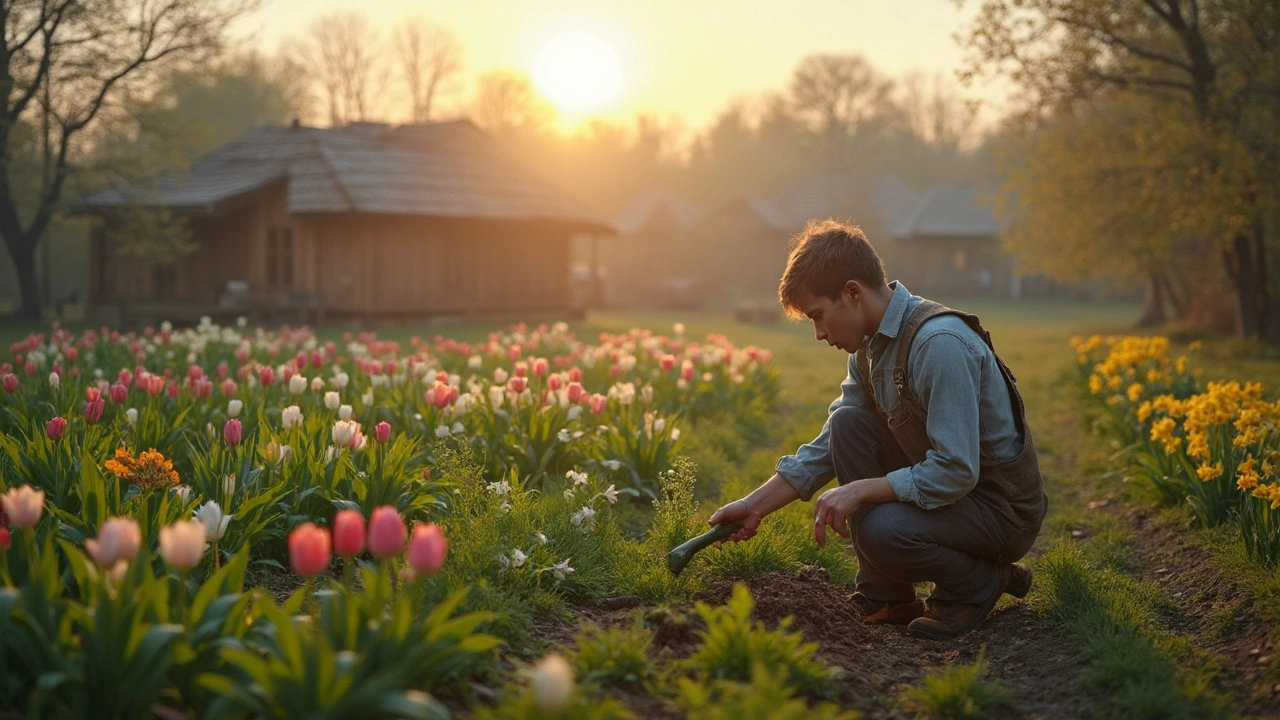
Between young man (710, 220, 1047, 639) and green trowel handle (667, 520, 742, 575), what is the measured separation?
5 centimetres

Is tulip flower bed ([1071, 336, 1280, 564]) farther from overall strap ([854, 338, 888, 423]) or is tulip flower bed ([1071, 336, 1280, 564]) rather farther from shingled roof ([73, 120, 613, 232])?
shingled roof ([73, 120, 613, 232])

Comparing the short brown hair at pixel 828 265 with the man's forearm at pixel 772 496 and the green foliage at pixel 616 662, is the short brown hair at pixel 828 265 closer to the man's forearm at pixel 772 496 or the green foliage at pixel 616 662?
the man's forearm at pixel 772 496

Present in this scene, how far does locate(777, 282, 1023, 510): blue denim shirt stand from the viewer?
4.11 m

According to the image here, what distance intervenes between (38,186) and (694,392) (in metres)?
25.2

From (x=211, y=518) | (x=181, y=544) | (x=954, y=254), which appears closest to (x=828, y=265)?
(x=211, y=518)

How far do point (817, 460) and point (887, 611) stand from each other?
727 millimetres

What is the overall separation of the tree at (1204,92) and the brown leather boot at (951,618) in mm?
13598

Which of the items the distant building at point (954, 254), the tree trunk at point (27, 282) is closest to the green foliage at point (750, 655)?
the tree trunk at point (27, 282)

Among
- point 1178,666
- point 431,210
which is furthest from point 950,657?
point 431,210

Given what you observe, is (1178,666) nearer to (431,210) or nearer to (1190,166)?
(1190,166)

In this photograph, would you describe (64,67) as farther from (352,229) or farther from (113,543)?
(113,543)

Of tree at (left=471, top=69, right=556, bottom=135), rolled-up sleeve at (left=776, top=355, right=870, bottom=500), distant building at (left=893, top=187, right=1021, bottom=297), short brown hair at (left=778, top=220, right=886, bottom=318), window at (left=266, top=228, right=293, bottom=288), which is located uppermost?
tree at (left=471, top=69, right=556, bottom=135)

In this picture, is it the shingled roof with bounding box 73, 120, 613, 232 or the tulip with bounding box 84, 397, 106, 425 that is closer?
the tulip with bounding box 84, 397, 106, 425

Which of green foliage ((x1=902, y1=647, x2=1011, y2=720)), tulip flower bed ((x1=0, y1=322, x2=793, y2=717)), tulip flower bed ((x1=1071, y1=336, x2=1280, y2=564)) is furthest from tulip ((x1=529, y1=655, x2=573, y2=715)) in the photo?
tulip flower bed ((x1=1071, y1=336, x2=1280, y2=564))
